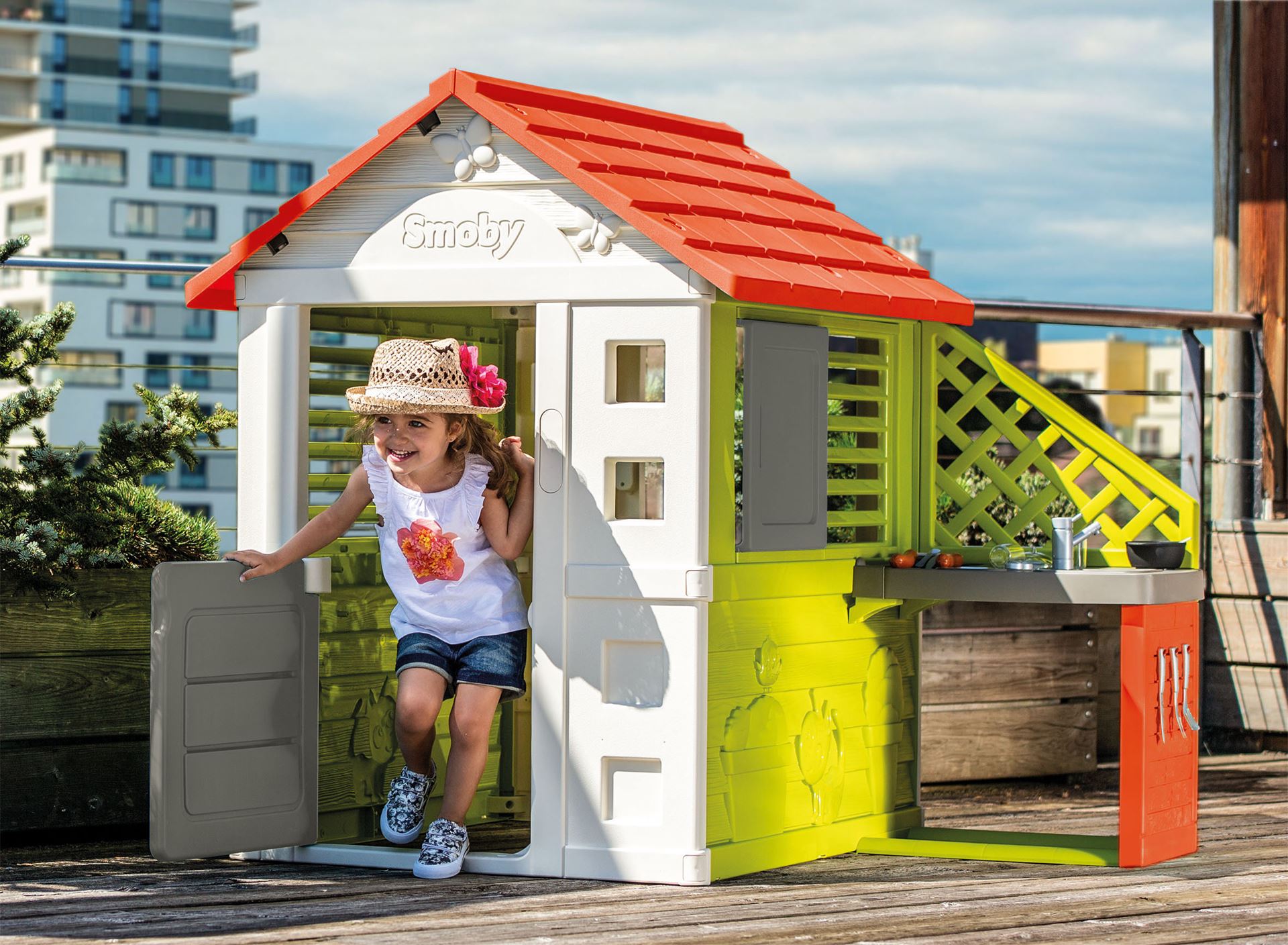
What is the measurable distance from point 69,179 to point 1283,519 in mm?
80264

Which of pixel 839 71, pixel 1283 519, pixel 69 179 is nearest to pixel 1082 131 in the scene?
pixel 839 71

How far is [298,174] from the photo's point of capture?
287 ft

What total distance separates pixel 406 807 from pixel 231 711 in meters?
0.55

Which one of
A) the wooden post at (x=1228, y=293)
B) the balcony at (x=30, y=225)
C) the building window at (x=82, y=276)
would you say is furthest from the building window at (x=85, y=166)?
the wooden post at (x=1228, y=293)

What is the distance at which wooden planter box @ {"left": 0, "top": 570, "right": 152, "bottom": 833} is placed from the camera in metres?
5.44

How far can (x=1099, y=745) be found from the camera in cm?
758

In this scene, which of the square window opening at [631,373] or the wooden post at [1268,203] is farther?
the wooden post at [1268,203]

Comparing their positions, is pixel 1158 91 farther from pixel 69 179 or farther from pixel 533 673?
pixel 533 673

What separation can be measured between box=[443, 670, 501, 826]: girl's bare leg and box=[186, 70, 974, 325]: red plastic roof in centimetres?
125

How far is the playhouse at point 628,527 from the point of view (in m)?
4.86

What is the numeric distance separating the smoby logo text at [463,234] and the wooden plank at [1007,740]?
2.68 meters

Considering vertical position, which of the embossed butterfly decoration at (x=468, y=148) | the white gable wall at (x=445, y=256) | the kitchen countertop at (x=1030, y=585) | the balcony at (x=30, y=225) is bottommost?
the kitchen countertop at (x=1030, y=585)

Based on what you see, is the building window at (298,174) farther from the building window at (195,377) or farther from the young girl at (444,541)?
the young girl at (444,541)

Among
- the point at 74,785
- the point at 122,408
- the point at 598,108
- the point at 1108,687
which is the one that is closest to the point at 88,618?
the point at 74,785
